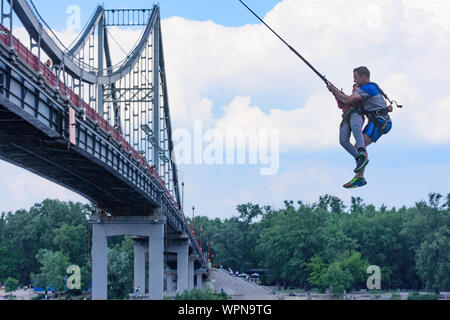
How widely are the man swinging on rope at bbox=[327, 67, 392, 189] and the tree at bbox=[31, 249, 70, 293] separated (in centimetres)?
10477

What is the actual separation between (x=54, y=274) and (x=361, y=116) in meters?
107

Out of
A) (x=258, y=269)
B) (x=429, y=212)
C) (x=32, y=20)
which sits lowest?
(x=258, y=269)

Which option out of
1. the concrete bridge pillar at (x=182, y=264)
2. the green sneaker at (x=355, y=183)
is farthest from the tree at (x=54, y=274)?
the green sneaker at (x=355, y=183)

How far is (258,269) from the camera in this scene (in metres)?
157

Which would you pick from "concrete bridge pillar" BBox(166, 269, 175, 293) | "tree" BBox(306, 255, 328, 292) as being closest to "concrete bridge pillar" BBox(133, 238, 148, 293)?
"tree" BBox(306, 255, 328, 292)

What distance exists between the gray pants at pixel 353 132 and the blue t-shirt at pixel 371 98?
381 mm

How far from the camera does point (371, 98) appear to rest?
66.7 feet

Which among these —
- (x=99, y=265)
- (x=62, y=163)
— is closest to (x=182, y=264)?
(x=99, y=265)

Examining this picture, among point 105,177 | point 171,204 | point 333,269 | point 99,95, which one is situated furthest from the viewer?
point 333,269

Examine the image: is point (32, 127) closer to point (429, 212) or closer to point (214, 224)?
point (429, 212)

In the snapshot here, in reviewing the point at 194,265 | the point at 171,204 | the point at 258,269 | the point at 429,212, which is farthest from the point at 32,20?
the point at 258,269

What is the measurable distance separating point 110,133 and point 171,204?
3654cm

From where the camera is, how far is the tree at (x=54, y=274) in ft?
393

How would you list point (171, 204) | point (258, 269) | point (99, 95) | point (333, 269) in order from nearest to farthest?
point (99, 95) → point (171, 204) → point (333, 269) → point (258, 269)
